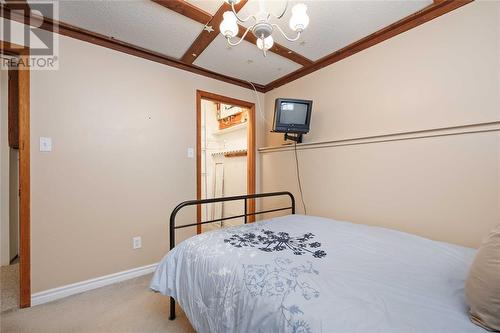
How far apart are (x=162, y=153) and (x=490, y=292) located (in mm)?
2329

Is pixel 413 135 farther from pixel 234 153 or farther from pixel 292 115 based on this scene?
pixel 234 153

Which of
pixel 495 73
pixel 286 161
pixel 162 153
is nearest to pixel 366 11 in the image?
pixel 495 73

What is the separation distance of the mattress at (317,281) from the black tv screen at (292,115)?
3.94ft

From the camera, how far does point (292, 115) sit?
2.29 m

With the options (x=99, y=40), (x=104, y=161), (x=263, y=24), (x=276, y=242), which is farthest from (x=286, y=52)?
(x=104, y=161)

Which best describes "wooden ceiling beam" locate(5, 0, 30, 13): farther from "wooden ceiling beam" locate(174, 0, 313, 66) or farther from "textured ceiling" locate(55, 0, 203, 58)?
"wooden ceiling beam" locate(174, 0, 313, 66)

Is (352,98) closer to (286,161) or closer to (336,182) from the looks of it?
(336,182)

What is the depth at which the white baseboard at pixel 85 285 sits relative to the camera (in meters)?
1.61

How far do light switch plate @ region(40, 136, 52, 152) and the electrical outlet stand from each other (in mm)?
1032

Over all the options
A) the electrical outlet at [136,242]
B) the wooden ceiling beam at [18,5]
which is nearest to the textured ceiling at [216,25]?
the wooden ceiling beam at [18,5]

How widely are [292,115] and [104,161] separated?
190cm

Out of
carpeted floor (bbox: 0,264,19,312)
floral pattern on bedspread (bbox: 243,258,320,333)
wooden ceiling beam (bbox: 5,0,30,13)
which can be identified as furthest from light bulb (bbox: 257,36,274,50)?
carpeted floor (bbox: 0,264,19,312)

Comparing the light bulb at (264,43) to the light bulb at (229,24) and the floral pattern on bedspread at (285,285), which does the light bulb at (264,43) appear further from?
the floral pattern on bedspread at (285,285)

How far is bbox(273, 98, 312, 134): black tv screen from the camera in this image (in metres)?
2.26
